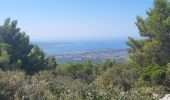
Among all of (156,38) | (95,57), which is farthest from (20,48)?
(95,57)

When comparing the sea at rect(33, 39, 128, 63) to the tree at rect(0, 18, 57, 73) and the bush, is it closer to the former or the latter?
the tree at rect(0, 18, 57, 73)

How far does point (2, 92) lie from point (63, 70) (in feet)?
64.7

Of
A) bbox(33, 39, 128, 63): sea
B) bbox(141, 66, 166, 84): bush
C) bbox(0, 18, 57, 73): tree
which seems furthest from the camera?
bbox(33, 39, 128, 63): sea

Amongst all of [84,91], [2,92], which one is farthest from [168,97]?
[2,92]

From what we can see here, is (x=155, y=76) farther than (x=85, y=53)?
No

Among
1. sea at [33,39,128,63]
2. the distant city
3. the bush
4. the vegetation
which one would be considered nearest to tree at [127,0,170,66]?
the vegetation

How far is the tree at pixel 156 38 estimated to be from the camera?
25.0 meters

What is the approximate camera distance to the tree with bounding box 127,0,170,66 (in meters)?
25.0

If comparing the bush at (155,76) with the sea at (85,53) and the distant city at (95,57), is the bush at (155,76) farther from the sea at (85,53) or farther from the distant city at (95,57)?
the distant city at (95,57)

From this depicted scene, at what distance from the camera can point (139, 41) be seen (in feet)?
88.8

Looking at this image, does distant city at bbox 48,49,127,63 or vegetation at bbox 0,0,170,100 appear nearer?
vegetation at bbox 0,0,170,100

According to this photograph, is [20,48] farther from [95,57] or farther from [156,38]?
[95,57]

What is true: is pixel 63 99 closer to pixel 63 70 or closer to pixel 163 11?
pixel 163 11

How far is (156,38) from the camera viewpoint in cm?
2522
